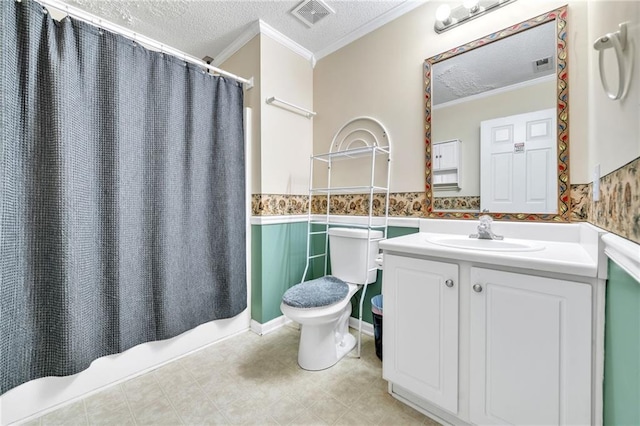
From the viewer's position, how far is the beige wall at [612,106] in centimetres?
61

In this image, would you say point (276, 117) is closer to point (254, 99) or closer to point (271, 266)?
point (254, 99)

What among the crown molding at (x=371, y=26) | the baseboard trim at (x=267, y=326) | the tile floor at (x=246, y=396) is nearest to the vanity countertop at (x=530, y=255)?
the tile floor at (x=246, y=396)

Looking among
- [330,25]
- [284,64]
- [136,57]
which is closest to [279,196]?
[284,64]

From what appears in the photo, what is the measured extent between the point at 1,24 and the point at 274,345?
2.20m

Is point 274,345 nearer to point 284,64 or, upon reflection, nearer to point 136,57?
point 136,57

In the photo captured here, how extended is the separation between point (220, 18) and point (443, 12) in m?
1.54

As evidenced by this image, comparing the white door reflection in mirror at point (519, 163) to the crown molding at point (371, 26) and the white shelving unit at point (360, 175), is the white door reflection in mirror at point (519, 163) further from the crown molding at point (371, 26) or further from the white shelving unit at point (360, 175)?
the crown molding at point (371, 26)

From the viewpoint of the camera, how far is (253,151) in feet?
6.83

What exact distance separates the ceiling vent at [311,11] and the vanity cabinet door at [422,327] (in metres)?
1.76

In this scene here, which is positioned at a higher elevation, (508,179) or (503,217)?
(508,179)

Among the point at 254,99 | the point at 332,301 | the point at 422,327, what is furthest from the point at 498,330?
the point at 254,99

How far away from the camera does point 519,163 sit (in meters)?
1.37

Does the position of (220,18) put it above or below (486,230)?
above

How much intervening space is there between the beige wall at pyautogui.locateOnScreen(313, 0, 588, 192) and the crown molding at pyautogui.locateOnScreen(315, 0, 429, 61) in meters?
0.03
